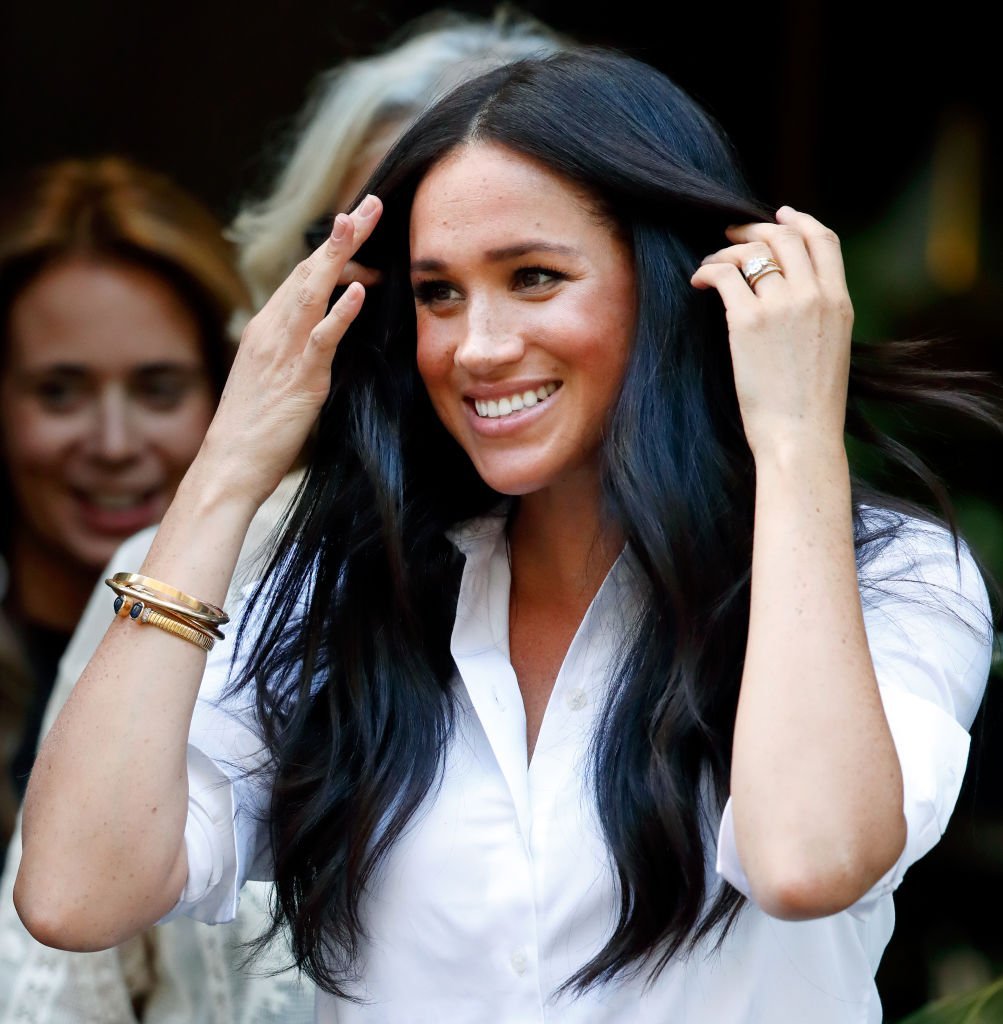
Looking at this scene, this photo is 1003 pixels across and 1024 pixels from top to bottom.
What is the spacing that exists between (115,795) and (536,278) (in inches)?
28.9

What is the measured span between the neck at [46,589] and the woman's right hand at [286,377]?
1470mm

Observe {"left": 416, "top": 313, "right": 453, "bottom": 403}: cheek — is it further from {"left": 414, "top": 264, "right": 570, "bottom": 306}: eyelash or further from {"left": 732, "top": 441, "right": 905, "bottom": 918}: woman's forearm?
{"left": 732, "top": 441, "right": 905, "bottom": 918}: woman's forearm

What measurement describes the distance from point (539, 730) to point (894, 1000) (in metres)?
1.96

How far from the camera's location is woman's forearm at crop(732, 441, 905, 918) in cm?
151

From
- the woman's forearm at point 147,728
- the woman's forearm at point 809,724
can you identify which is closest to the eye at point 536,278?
the woman's forearm at point 147,728

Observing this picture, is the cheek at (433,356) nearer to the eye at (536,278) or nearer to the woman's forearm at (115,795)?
the eye at (536,278)

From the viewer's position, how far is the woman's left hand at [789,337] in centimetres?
167

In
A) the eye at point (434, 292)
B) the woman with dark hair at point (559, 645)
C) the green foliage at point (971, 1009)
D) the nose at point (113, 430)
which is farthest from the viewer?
the nose at point (113, 430)

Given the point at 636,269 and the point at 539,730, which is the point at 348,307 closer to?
the point at 636,269

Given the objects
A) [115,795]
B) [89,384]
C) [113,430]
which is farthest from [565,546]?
[89,384]

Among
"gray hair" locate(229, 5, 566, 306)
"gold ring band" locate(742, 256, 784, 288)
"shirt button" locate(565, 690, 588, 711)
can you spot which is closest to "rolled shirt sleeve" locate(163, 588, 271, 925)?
"shirt button" locate(565, 690, 588, 711)

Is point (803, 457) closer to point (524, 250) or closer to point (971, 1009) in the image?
point (524, 250)

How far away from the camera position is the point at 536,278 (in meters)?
1.81

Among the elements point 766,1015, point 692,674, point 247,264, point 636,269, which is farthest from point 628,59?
point 247,264
